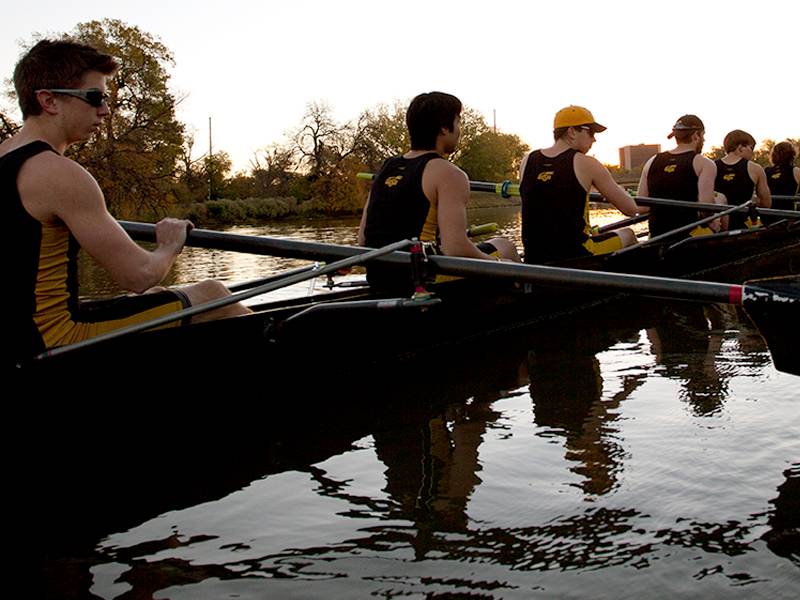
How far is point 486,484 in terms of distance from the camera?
3797mm

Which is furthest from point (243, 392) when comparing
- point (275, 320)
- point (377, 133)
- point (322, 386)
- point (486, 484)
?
point (377, 133)

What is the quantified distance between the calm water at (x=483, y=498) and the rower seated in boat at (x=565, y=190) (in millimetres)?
2244

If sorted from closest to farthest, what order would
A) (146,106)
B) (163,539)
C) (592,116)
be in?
1. (163,539)
2. (592,116)
3. (146,106)

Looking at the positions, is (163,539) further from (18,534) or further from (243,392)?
(243,392)

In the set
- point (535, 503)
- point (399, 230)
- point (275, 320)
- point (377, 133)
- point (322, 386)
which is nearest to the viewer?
point (535, 503)

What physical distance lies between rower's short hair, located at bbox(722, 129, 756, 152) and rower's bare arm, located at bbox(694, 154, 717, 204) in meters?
2.34

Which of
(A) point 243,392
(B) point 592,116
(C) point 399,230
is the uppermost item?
(B) point 592,116

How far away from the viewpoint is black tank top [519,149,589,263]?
7.64 meters

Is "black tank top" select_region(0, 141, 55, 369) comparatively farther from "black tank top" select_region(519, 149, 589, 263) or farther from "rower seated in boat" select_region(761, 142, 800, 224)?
"rower seated in boat" select_region(761, 142, 800, 224)

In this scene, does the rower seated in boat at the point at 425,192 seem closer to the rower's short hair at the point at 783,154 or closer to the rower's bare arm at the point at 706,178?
the rower's bare arm at the point at 706,178

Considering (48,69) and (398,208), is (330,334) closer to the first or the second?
(398,208)

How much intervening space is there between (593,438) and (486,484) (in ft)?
2.74

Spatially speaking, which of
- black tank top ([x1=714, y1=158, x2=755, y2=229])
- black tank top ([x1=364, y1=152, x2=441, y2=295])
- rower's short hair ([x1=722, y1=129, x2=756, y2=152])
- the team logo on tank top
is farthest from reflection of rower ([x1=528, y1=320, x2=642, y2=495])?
rower's short hair ([x1=722, y1=129, x2=756, y2=152])

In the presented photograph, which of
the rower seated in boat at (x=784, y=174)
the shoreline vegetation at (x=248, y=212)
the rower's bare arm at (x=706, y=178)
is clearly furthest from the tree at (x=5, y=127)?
→ the rower's bare arm at (x=706, y=178)
